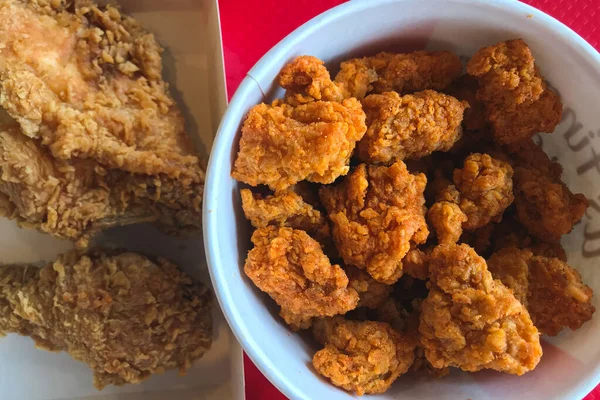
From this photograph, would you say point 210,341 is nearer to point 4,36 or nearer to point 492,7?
point 4,36

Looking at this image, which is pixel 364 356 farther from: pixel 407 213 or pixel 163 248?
pixel 163 248

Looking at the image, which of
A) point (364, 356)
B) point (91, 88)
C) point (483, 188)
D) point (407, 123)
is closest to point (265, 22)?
point (91, 88)

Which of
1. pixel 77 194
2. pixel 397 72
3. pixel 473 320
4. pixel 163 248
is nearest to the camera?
pixel 473 320

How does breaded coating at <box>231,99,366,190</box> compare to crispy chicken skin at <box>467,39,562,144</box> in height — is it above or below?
below

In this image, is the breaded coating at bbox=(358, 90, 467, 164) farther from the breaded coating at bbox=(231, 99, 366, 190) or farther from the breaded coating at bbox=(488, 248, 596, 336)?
the breaded coating at bbox=(488, 248, 596, 336)

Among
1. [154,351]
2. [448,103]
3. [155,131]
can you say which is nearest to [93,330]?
[154,351]

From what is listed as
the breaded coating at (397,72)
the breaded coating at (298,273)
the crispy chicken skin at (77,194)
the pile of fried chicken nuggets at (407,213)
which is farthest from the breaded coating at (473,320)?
the crispy chicken skin at (77,194)

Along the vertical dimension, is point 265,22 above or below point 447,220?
below

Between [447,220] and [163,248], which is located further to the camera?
[163,248]

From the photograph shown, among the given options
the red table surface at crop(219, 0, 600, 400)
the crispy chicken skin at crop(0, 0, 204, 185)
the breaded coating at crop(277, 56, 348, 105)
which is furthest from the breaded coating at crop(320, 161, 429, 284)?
the red table surface at crop(219, 0, 600, 400)
